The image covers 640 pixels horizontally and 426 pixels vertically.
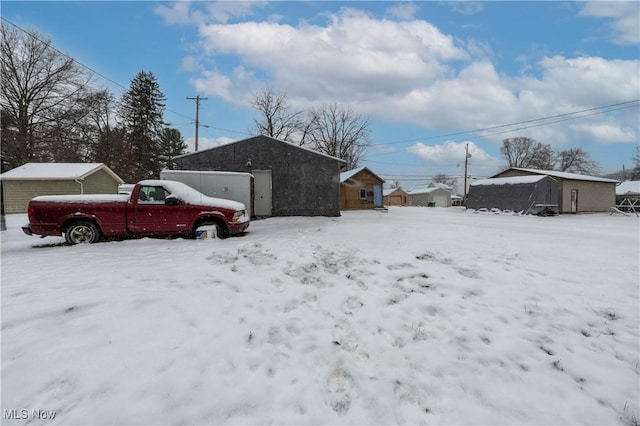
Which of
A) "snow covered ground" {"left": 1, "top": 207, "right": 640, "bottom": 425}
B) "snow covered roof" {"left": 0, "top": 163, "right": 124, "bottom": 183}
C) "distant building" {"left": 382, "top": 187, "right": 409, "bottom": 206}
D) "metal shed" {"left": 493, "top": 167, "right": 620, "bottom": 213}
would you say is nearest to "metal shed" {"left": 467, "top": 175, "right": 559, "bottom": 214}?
"metal shed" {"left": 493, "top": 167, "right": 620, "bottom": 213}

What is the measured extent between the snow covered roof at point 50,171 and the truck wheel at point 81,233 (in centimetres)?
1723

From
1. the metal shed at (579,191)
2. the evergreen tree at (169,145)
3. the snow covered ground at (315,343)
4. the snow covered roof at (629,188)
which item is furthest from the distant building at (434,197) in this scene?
the snow covered ground at (315,343)

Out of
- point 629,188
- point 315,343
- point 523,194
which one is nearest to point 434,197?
point 629,188

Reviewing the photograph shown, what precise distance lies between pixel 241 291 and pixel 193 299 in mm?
594

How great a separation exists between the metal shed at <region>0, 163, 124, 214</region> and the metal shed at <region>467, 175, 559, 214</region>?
104 feet

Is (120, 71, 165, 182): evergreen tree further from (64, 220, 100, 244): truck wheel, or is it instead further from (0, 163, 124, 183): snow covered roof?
(64, 220, 100, 244): truck wheel

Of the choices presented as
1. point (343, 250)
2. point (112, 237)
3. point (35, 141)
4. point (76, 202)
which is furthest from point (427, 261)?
point (35, 141)

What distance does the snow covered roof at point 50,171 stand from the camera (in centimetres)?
1994

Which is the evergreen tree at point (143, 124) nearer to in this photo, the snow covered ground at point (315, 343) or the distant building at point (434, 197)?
the snow covered ground at point (315, 343)

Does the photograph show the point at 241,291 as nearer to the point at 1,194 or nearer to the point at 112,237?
the point at 112,237

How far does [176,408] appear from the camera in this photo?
1906 millimetres

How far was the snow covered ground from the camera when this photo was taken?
6.56ft

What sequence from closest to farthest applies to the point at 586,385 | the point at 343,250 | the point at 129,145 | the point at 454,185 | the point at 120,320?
the point at 586,385
the point at 120,320
the point at 343,250
the point at 129,145
the point at 454,185

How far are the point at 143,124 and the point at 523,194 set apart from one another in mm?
41189
